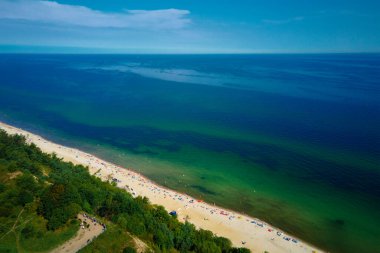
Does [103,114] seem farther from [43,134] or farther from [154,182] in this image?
[154,182]

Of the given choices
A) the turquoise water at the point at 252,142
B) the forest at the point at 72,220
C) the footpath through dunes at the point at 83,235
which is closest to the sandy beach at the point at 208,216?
Answer: the turquoise water at the point at 252,142

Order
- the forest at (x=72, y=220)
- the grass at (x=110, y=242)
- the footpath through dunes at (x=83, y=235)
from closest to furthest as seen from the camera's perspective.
→ the grass at (x=110, y=242) → the footpath through dunes at (x=83, y=235) → the forest at (x=72, y=220)

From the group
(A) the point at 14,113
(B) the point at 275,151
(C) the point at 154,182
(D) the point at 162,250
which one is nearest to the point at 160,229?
(D) the point at 162,250

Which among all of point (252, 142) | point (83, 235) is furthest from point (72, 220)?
point (252, 142)

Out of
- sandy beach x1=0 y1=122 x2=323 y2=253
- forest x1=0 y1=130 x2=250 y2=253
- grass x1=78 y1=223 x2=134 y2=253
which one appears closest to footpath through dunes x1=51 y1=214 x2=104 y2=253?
forest x1=0 y1=130 x2=250 y2=253

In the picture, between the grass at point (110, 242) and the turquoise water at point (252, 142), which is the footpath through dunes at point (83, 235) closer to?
the grass at point (110, 242)

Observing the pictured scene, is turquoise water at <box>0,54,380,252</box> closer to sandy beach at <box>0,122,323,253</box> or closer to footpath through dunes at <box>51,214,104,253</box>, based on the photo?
sandy beach at <box>0,122,323,253</box>

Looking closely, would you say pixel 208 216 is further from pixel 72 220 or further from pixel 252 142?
pixel 252 142
